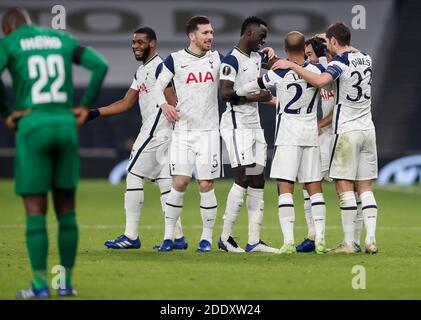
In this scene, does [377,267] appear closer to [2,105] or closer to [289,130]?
[289,130]

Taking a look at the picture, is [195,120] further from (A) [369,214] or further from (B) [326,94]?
(A) [369,214]

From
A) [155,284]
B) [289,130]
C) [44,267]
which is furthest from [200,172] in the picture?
[44,267]

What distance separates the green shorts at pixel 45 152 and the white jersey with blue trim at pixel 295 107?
325cm

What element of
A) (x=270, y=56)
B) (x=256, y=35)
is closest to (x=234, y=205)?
(x=270, y=56)

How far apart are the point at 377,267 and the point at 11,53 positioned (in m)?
3.82

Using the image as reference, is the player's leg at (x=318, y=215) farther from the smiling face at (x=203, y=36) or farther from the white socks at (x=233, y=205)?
the smiling face at (x=203, y=36)

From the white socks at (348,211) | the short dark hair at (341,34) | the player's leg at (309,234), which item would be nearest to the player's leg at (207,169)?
the player's leg at (309,234)

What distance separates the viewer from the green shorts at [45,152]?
24.8ft

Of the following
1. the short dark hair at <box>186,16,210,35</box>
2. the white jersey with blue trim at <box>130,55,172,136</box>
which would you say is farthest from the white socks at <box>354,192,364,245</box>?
the short dark hair at <box>186,16,210,35</box>

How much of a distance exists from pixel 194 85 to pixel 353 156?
175cm

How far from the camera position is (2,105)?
312 inches

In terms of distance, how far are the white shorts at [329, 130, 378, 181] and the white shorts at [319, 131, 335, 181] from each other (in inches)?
20.0

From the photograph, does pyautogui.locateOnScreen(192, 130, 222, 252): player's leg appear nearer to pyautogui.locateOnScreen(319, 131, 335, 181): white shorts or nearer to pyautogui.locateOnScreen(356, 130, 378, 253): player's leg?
pyautogui.locateOnScreen(319, 131, 335, 181): white shorts
